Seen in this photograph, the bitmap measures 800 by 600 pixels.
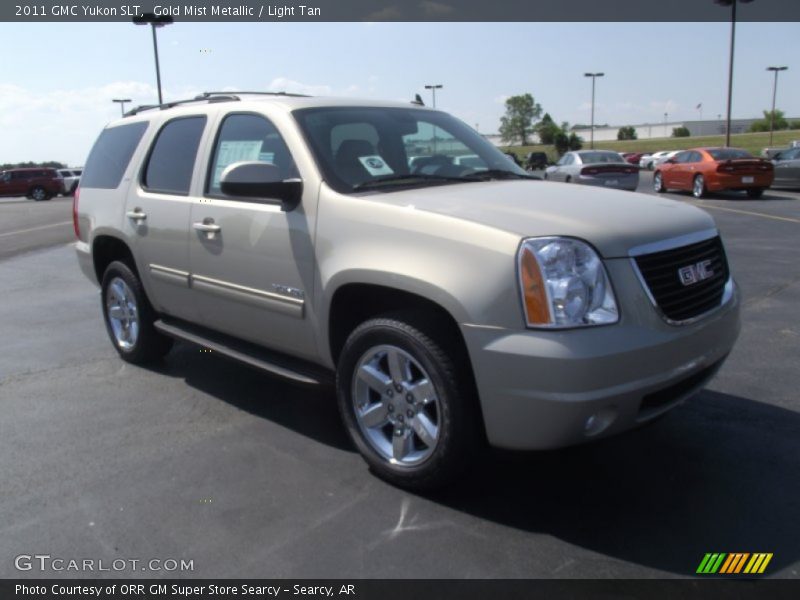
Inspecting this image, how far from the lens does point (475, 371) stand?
9.86 feet

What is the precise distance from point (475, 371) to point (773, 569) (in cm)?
135

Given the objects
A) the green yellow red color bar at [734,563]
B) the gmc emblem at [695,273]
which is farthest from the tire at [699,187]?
the green yellow red color bar at [734,563]

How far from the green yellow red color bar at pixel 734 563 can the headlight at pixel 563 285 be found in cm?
100

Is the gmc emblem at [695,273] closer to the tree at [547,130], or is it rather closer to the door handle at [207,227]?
the door handle at [207,227]

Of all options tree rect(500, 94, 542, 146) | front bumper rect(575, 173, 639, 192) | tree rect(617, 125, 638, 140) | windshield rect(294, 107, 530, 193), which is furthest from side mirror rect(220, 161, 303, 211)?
tree rect(500, 94, 542, 146)

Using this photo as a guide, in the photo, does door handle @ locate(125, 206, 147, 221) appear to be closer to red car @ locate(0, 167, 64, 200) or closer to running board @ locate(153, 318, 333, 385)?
running board @ locate(153, 318, 333, 385)

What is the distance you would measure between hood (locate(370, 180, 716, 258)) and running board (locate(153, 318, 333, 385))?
1.02 m

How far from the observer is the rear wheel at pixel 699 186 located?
1983 cm

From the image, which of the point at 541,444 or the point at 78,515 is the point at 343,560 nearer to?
the point at 541,444

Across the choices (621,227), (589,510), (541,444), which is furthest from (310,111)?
(589,510)

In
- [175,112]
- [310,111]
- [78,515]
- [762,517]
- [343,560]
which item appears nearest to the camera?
[343,560]

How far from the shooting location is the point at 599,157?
2117cm

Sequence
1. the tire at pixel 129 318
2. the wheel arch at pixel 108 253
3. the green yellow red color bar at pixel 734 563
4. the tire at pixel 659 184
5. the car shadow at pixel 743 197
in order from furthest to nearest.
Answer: the tire at pixel 659 184
the car shadow at pixel 743 197
the wheel arch at pixel 108 253
the tire at pixel 129 318
the green yellow red color bar at pixel 734 563

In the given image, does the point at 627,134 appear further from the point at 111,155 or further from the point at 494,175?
the point at 494,175
